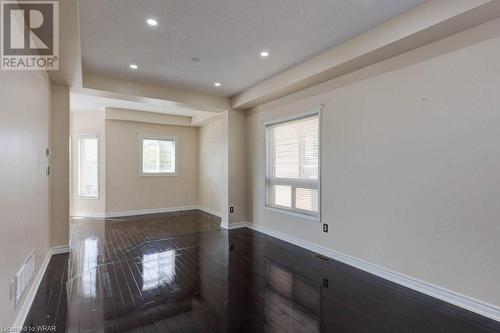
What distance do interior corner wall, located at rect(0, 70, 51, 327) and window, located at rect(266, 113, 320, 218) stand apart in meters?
3.33

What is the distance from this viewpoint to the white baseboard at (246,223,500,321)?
2127mm

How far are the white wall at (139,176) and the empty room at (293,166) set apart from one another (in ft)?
6.67

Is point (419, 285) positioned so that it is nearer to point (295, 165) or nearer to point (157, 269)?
point (295, 165)

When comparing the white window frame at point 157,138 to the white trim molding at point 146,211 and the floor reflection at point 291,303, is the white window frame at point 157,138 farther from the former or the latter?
the floor reflection at point 291,303

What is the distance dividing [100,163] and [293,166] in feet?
16.3

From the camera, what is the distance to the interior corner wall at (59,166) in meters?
3.60

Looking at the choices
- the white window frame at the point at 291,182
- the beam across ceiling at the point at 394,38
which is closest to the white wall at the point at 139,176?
the white window frame at the point at 291,182

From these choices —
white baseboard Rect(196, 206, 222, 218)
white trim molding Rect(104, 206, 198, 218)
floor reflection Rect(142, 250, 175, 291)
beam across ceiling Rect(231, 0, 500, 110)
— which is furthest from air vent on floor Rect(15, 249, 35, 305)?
white baseboard Rect(196, 206, 222, 218)

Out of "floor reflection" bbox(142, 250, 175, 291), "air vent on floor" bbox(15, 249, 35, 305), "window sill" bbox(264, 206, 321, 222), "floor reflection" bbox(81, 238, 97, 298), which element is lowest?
"floor reflection" bbox(142, 250, 175, 291)

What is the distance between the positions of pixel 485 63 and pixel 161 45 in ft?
10.5

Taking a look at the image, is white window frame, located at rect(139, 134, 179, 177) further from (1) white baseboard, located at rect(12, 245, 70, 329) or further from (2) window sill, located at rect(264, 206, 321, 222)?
(2) window sill, located at rect(264, 206, 321, 222)

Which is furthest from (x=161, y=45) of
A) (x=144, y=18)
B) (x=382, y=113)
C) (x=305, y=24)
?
(x=382, y=113)

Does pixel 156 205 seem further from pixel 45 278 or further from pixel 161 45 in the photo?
pixel 161 45

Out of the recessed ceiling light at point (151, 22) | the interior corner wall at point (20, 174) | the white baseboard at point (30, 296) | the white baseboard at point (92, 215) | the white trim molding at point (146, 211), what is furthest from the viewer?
the white trim molding at point (146, 211)
